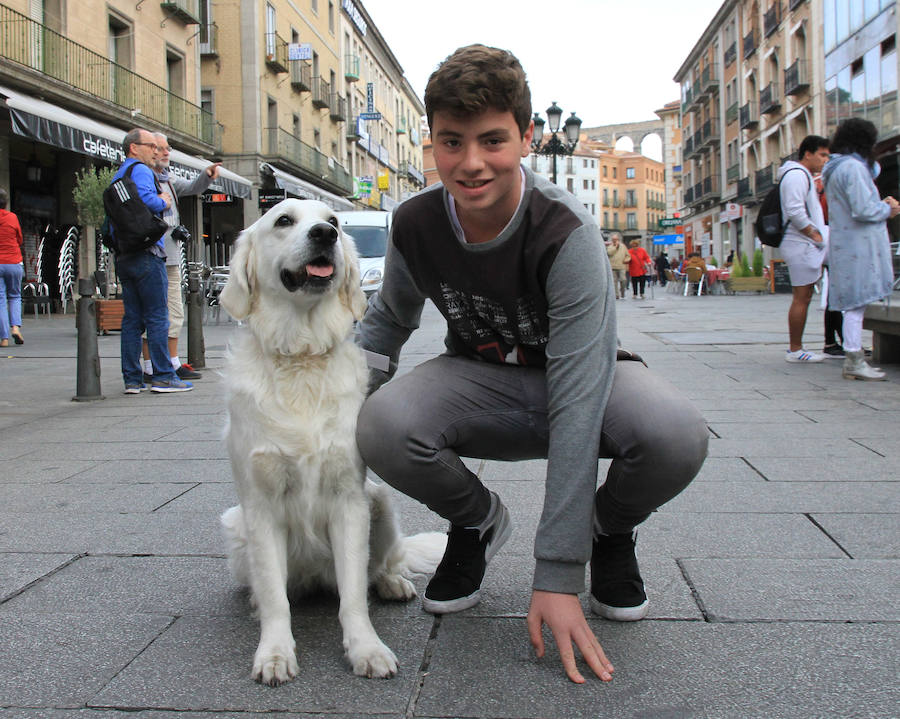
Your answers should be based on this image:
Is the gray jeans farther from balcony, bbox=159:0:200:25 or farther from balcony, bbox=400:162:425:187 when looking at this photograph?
balcony, bbox=400:162:425:187

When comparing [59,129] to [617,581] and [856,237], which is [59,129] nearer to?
[856,237]

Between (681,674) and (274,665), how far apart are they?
942 millimetres

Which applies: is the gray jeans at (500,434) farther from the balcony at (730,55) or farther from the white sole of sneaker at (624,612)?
the balcony at (730,55)

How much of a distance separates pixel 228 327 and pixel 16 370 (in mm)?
5872

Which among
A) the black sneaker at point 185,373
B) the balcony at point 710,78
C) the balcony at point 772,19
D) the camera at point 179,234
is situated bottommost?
the black sneaker at point 185,373

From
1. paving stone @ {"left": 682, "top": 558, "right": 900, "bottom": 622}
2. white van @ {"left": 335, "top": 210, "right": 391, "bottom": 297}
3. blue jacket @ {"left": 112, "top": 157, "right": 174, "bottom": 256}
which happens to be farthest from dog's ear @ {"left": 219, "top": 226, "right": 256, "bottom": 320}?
white van @ {"left": 335, "top": 210, "right": 391, "bottom": 297}

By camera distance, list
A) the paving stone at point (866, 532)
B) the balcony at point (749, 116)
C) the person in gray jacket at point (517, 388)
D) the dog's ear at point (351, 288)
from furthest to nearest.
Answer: the balcony at point (749, 116)
the paving stone at point (866, 532)
the dog's ear at point (351, 288)
the person in gray jacket at point (517, 388)

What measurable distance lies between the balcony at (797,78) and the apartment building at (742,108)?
0.04m

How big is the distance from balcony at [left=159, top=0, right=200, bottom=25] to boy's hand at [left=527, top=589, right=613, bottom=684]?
2473 centimetres

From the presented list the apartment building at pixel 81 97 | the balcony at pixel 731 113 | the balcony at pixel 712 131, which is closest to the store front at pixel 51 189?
the apartment building at pixel 81 97

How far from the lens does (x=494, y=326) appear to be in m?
2.50

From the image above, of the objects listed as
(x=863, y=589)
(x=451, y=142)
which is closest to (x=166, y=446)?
(x=451, y=142)

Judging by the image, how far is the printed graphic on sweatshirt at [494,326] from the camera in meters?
2.42

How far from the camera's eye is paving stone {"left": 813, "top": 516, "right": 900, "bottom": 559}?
2.83 meters
